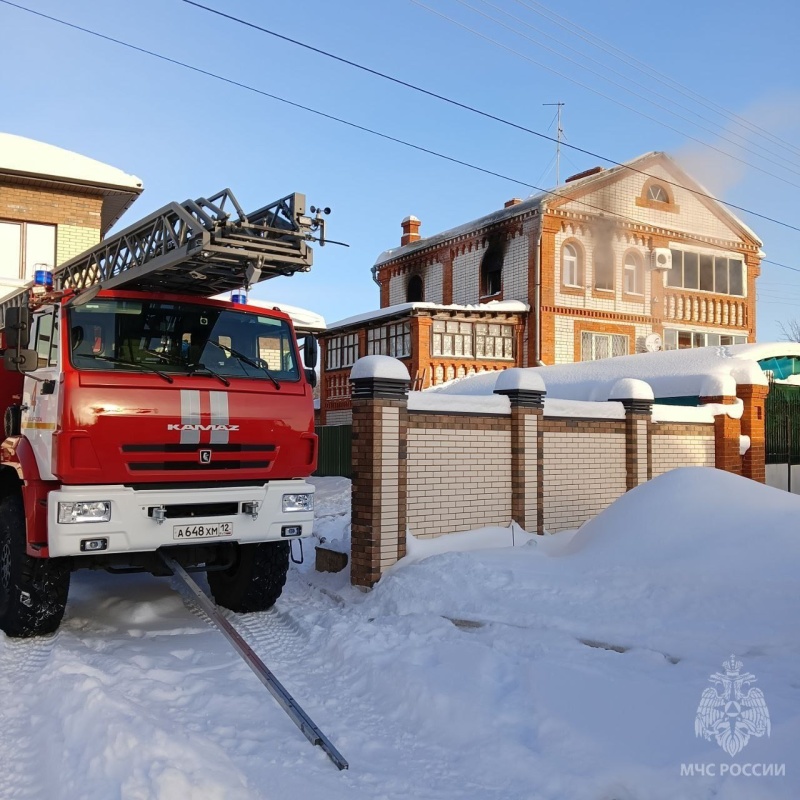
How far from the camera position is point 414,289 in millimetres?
29641

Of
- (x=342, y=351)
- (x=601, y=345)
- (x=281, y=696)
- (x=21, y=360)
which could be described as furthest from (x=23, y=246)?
(x=601, y=345)

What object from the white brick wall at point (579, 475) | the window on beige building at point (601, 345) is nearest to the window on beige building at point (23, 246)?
the white brick wall at point (579, 475)

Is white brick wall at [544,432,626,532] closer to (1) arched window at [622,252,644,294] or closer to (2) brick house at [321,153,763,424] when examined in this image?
(2) brick house at [321,153,763,424]

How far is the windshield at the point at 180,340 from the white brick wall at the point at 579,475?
170 inches

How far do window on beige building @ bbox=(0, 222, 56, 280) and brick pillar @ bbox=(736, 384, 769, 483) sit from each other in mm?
12456

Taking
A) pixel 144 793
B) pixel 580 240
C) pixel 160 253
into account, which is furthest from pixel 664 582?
pixel 580 240

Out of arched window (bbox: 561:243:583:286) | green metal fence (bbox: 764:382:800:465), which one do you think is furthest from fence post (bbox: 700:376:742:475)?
arched window (bbox: 561:243:583:286)

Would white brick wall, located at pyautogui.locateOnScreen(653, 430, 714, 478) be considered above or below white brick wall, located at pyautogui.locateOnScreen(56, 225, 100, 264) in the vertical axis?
below

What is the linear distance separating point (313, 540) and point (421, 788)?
257 inches

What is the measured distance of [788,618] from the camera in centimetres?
540

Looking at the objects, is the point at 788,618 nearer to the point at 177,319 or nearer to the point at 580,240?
the point at 177,319

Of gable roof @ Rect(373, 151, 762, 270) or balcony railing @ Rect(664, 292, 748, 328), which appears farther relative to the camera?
balcony railing @ Rect(664, 292, 748, 328)

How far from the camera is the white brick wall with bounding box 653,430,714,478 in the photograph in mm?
11406

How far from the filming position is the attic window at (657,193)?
25.5m
